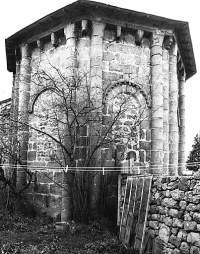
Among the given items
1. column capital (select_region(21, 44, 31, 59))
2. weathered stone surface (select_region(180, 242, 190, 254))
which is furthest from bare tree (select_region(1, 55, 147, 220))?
weathered stone surface (select_region(180, 242, 190, 254))

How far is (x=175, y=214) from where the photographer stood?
5590 mm

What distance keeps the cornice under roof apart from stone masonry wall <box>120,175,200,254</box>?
5838 mm

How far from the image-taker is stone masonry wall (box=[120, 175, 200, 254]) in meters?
5.06

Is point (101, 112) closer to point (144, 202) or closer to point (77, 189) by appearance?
point (77, 189)

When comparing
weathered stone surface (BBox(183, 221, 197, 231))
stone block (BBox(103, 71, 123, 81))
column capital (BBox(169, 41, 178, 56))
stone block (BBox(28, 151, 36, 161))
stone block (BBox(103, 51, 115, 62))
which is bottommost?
weathered stone surface (BBox(183, 221, 197, 231))

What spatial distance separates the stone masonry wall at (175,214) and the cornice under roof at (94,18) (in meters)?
5.84

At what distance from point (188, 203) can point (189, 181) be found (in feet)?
1.30

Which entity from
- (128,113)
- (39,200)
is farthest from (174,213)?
(39,200)

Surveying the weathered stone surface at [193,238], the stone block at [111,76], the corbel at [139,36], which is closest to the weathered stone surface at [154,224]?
the weathered stone surface at [193,238]

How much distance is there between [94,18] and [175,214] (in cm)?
679

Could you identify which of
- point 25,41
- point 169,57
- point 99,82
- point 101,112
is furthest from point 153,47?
point 25,41

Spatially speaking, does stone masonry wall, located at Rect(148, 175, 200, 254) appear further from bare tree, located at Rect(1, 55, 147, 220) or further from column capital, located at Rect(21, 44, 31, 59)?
column capital, located at Rect(21, 44, 31, 59)

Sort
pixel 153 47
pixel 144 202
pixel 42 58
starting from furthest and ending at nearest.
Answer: pixel 42 58 → pixel 153 47 → pixel 144 202

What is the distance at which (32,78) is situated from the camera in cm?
1129
